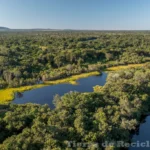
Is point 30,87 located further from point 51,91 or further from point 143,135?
point 143,135

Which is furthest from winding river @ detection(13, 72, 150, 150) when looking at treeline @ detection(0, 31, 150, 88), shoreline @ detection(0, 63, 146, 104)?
treeline @ detection(0, 31, 150, 88)

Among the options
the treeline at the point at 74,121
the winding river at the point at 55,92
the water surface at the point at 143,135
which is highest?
the treeline at the point at 74,121

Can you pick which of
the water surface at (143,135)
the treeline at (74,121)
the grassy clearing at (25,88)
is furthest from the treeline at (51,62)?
the water surface at (143,135)

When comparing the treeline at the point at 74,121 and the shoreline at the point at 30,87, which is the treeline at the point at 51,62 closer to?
the shoreline at the point at 30,87

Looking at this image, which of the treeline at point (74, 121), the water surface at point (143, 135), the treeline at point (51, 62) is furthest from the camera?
the treeline at point (51, 62)

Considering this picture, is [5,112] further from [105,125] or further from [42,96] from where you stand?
[42,96]

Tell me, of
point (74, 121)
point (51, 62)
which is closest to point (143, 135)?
point (74, 121)

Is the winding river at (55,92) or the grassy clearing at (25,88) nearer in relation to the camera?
the winding river at (55,92)

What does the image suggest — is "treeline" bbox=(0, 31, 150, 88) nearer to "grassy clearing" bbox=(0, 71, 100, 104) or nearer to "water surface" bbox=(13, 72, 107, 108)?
"grassy clearing" bbox=(0, 71, 100, 104)

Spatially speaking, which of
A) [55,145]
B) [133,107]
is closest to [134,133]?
[133,107]
